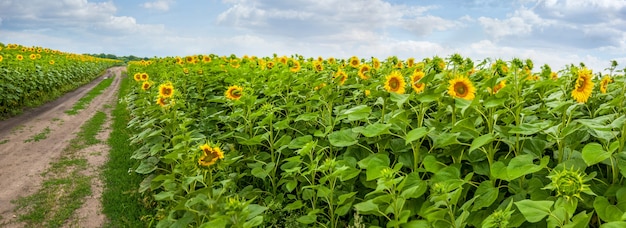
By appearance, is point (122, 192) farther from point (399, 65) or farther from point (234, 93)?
point (399, 65)

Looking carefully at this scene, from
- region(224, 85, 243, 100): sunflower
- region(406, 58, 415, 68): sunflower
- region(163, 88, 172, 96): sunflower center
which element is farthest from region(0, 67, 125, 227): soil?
region(406, 58, 415, 68): sunflower

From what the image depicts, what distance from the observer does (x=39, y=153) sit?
8.94 metres

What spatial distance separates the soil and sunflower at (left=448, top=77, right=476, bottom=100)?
4.54m

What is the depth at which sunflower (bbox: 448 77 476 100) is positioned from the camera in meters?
2.99

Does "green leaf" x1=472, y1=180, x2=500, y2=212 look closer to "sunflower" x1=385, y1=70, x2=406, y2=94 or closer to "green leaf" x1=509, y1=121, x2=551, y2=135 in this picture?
"green leaf" x1=509, y1=121, x2=551, y2=135

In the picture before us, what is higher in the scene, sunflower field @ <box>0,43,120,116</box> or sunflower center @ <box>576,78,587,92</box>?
sunflower center @ <box>576,78,587,92</box>

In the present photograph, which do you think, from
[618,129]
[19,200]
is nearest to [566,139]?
[618,129]

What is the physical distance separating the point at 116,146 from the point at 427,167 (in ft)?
25.5

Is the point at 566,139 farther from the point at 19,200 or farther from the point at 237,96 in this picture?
the point at 19,200

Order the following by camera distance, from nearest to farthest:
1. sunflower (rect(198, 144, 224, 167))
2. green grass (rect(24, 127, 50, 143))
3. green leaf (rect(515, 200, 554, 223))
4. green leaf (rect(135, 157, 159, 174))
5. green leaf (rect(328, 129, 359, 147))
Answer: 1. green leaf (rect(515, 200, 554, 223))
2. sunflower (rect(198, 144, 224, 167))
3. green leaf (rect(328, 129, 359, 147))
4. green leaf (rect(135, 157, 159, 174))
5. green grass (rect(24, 127, 50, 143))

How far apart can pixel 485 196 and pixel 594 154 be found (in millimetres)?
623

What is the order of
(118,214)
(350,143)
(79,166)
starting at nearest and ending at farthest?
(350,143), (118,214), (79,166)

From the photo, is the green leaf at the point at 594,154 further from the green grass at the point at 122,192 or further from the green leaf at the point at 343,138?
the green grass at the point at 122,192

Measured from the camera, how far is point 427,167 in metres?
2.96
